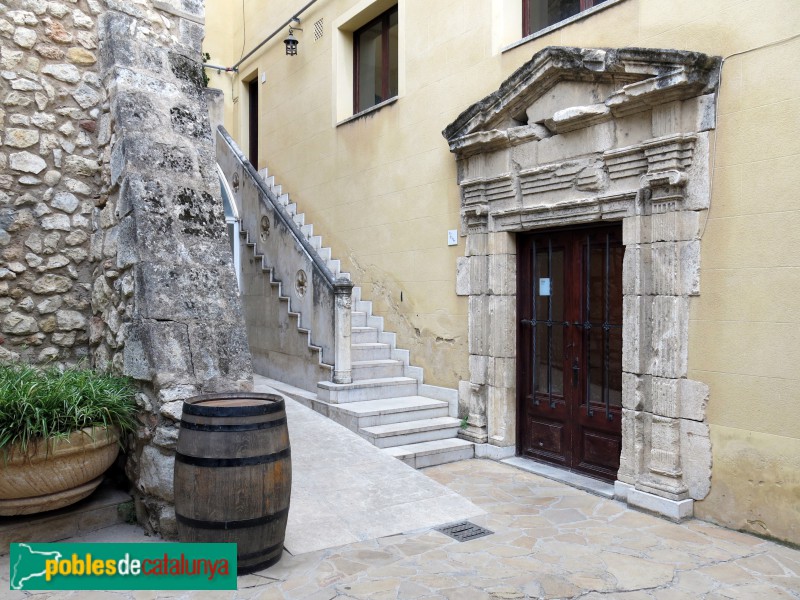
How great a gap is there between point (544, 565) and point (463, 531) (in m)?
0.63

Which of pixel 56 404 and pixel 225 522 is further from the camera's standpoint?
pixel 56 404

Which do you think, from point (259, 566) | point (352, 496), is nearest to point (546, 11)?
point (352, 496)

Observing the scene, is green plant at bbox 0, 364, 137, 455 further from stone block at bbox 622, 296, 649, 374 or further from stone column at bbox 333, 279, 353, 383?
stone block at bbox 622, 296, 649, 374

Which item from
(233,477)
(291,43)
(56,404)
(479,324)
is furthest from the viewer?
(291,43)

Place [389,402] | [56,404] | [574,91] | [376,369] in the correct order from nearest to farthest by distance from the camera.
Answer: [56,404]
[574,91]
[389,402]
[376,369]

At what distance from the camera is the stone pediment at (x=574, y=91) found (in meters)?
4.15

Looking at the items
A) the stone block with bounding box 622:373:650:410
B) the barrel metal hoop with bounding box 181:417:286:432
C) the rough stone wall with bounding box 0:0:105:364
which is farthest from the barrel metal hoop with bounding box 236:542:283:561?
the stone block with bounding box 622:373:650:410

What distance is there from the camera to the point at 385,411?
573 centimetres

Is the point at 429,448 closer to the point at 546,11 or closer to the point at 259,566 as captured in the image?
the point at 259,566

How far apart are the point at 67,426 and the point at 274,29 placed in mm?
7836

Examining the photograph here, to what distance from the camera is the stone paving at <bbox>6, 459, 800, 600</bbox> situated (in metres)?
3.15

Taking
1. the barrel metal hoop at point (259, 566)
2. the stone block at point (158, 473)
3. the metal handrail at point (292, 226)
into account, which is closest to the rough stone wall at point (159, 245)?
the stone block at point (158, 473)

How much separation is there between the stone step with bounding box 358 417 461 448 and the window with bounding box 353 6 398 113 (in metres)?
3.83

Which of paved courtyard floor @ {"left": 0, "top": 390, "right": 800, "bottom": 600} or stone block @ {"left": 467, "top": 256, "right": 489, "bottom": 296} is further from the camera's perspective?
stone block @ {"left": 467, "top": 256, "right": 489, "bottom": 296}
